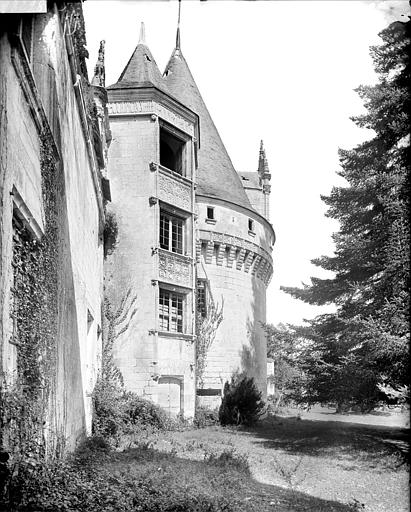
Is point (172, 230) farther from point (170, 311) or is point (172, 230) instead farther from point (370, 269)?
point (370, 269)

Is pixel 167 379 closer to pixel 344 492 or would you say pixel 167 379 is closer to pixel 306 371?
pixel 306 371

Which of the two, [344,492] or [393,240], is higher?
[393,240]

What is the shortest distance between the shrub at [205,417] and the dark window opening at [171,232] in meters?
5.79

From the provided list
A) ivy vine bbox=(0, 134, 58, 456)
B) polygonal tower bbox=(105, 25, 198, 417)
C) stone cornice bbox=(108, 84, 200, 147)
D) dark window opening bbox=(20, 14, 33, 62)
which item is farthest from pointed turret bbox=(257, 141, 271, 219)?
dark window opening bbox=(20, 14, 33, 62)

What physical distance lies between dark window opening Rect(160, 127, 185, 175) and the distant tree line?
5.82 metres

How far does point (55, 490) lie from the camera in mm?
6203

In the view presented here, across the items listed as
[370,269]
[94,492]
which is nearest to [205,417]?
[370,269]

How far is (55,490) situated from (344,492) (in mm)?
6528

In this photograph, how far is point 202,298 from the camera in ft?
83.0

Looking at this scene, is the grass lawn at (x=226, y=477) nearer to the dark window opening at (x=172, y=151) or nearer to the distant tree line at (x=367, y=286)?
the distant tree line at (x=367, y=286)

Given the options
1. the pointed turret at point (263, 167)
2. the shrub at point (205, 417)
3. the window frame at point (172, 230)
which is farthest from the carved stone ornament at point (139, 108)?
the pointed turret at point (263, 167)

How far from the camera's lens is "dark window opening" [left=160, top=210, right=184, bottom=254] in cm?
2086

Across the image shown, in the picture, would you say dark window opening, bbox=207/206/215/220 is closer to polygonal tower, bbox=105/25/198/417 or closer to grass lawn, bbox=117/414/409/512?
polygonal tower, bbox=105/25/198/417

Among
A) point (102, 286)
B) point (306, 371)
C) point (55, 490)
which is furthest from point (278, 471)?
point (102, 286)
